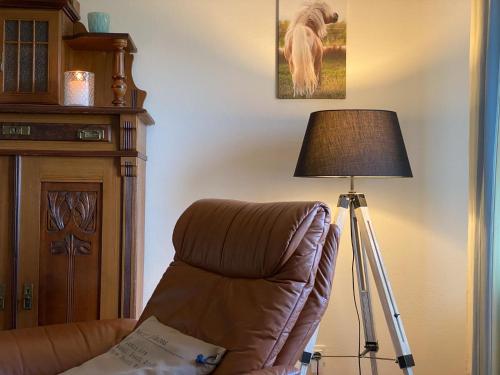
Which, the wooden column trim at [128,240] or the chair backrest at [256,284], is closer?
the chair backrest at [256,284]

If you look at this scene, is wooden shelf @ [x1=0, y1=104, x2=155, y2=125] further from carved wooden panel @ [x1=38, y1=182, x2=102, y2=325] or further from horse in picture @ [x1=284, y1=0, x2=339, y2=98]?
horse in picture @ [x1=284, y1=0, x2=339, y2=98]

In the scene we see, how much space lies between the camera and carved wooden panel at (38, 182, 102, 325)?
8.57 ft

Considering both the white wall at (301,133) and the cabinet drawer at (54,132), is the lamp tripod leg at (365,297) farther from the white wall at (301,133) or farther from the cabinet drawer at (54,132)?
the cabinet drawer at (54,132)

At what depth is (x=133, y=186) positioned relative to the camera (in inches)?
103

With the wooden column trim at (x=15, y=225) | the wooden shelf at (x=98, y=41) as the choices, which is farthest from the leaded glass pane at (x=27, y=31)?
the wooden column trim at (x=15, y=225)

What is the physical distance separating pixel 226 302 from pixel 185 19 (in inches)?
62.9

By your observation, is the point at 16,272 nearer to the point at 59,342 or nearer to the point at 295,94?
the point at 59,342

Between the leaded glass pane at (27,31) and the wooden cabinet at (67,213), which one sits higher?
the leaded glass pane at (27,31)

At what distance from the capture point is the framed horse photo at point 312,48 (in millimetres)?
3021

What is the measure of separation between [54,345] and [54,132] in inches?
35.9

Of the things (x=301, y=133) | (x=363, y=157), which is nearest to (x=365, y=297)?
(x=363, y=157)

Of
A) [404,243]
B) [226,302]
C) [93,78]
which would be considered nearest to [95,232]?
[93,78]

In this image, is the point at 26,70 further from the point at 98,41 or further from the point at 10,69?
the point at 98,41

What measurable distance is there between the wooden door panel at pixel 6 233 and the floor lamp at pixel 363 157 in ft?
3.86
